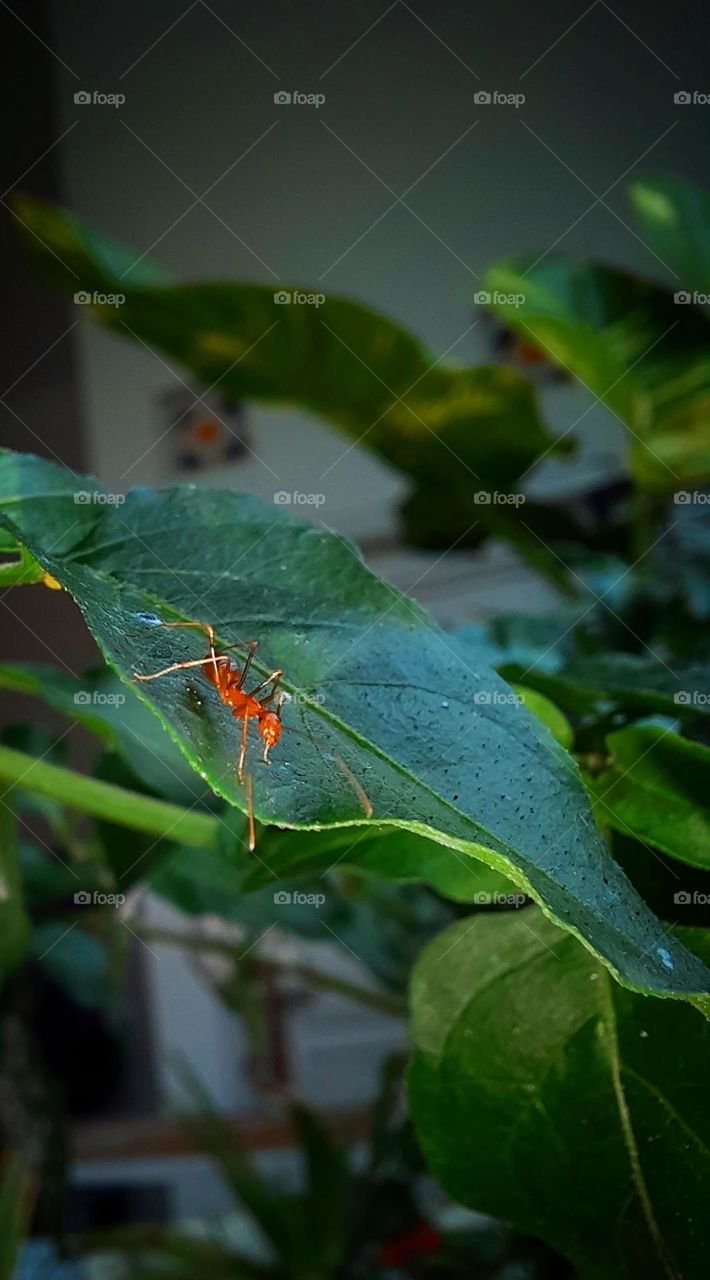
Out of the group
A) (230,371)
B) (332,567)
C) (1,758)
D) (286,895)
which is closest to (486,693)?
(332,567)

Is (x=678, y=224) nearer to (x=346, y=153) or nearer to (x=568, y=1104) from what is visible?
(x=346, y=153)

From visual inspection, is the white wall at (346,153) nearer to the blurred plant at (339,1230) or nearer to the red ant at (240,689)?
the blurred plant at (339,1230)

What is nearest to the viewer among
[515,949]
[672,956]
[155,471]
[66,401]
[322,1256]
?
[672,956]

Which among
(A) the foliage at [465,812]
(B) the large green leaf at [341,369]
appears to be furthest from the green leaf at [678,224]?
(A) the foliage at [465,812]

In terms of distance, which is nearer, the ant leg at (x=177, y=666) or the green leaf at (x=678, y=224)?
the ant leg at (x=177, y=666)

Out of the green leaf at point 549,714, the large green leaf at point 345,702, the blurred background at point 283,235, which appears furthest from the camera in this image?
the blurred background at point 283,235

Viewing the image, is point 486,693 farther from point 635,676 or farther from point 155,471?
point 155,471
